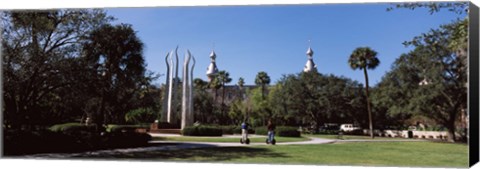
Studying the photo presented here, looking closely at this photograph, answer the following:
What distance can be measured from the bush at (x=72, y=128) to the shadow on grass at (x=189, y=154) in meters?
2.32

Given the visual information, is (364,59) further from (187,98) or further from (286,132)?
(187,98)

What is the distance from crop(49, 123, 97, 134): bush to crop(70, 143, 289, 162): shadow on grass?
232cm

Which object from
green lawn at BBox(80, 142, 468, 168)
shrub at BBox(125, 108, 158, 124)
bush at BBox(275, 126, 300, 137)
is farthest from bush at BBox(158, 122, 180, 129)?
green lawn at BBox(80, 142, 468, 168)

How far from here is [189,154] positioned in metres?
17.0

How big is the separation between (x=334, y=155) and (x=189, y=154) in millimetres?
4602

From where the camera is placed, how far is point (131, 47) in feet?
65.3

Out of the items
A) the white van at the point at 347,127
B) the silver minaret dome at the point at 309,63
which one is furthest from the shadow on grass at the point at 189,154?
the white van at the point at 347,127

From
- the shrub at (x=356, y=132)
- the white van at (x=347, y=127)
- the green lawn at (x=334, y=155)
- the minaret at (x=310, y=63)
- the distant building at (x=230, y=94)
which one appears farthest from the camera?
the distant building at (x=230, y=94)

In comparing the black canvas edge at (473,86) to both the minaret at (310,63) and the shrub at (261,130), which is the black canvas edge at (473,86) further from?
the shrub at (261,130)

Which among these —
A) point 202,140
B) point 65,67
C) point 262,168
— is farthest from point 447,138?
point 65,67

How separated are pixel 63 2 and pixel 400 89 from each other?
1395 centimetres

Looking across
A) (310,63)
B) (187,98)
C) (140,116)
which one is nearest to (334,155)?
(310,63)

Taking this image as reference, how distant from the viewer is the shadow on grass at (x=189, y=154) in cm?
1622

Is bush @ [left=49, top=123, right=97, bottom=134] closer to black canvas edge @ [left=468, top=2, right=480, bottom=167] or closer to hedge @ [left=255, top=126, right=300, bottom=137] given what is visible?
hedge @ [left=255, top=126, right=300, bottom=137]
